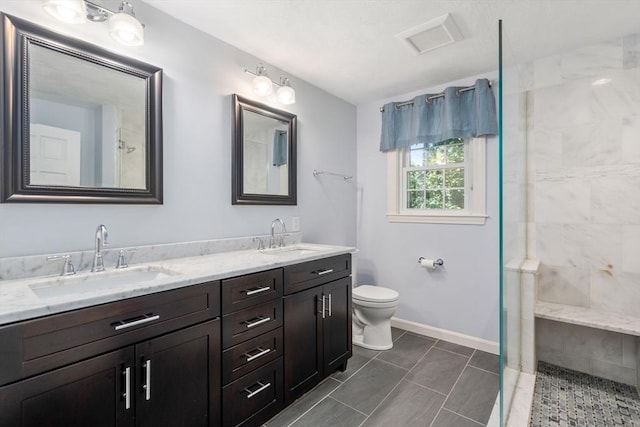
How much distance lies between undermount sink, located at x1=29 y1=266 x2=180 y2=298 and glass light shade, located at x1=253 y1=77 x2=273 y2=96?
134 cm

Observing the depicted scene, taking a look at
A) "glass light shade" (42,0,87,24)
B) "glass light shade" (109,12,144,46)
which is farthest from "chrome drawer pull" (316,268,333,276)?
"glass light shade" (42,0,87,24)

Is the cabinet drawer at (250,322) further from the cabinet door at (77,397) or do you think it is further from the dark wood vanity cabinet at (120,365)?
the cabinet door at (77,397)

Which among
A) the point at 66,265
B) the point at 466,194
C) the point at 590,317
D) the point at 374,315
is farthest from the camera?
the point at 466,194

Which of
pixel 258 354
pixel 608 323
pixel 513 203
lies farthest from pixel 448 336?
pixel 258 354

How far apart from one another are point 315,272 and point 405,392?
3.11 ft

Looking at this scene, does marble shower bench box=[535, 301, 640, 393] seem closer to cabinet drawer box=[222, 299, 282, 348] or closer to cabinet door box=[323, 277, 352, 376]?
cabinet door box=[323, 277, 352, 376]

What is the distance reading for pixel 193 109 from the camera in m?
1.87

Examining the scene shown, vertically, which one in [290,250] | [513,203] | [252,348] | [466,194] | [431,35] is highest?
[431,35]

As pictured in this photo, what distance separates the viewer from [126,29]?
1456 mm

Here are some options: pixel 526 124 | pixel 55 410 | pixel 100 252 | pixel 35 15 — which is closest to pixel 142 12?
pixel 35 15

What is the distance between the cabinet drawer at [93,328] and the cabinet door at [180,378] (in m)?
0.06

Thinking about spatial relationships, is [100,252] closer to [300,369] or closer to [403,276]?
[300,369]

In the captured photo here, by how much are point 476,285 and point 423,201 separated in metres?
0.87

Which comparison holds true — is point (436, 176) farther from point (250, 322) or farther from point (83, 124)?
point (83, 124)
